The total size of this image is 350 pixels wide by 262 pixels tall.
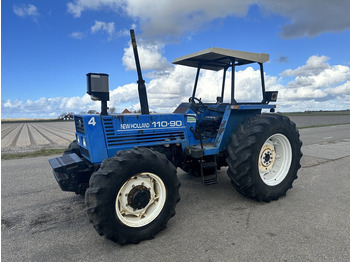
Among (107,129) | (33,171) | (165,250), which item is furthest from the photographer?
(33,171)

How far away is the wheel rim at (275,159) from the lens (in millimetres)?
4410

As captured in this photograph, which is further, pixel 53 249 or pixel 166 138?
pixel 166 138

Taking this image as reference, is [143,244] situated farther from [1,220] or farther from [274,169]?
[274,169]

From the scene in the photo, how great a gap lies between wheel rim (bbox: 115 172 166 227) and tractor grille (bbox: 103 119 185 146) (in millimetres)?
714

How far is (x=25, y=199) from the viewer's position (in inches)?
176

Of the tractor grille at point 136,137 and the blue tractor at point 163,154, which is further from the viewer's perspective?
the tractor grille at point 136,137

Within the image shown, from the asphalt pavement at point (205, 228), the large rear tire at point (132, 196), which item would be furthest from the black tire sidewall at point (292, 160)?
the large rear tire at point (132, 196)

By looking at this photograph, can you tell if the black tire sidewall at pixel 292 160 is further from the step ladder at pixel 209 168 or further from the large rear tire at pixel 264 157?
the step ladder at pixel 209 168

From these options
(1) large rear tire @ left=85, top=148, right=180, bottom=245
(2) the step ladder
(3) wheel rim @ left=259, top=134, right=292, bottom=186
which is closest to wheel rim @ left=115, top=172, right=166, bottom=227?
(1) large rear tire @ left=85, top=148, right=180, bottom=245

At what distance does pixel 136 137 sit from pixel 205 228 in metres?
1.57

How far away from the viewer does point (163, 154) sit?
3713 mm

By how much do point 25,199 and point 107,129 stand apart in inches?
89.7

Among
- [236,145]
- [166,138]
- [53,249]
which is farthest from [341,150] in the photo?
[53,249]

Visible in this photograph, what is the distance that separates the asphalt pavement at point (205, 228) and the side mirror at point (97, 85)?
1.76 m
